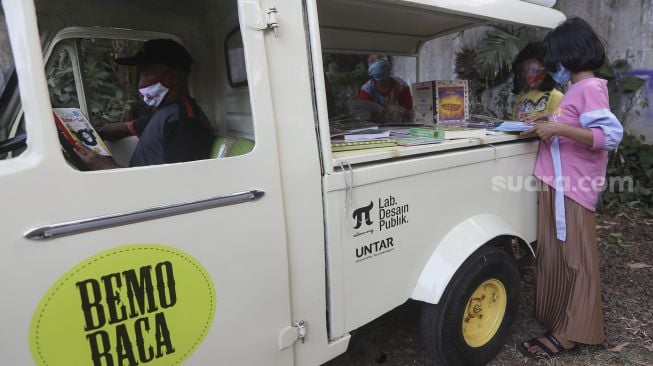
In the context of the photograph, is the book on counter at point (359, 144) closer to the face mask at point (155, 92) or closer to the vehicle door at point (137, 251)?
the vehicle door at point (137, 251)

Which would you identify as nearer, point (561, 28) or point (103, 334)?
point (103, 334)

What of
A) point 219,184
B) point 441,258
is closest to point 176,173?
point 219,184

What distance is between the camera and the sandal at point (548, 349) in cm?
236

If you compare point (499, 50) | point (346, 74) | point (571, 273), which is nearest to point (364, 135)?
point (571, 273)

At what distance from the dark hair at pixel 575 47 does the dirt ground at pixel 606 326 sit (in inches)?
66.1

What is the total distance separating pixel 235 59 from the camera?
5.68 ft

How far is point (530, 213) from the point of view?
2.48 meters

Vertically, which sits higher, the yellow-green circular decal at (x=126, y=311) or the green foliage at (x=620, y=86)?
the green foliage at (x=620, y=86)

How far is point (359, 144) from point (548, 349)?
1.74 m

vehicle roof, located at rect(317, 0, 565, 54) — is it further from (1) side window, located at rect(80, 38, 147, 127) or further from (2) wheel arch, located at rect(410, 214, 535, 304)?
(1) side window, located at rect(80, 38, 147, 127)

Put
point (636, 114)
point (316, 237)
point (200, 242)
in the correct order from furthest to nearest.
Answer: point (636, 114) → point (316, 237) → point (200, 242)

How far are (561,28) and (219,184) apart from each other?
6.79 feet

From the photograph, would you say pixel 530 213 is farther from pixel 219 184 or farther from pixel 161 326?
pixel 161 326

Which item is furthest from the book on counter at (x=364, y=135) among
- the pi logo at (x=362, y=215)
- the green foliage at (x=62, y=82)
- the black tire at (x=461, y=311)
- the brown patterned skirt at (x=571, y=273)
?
the green foliage at (x=62, y=82)
